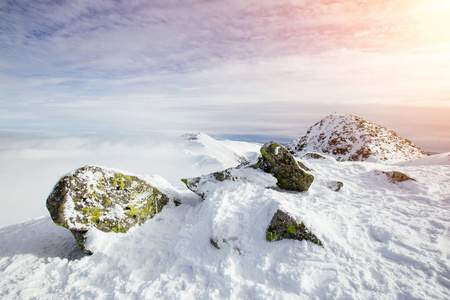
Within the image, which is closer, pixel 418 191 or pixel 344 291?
pixel 344 291

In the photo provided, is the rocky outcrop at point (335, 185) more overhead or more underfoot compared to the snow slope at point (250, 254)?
more overhead

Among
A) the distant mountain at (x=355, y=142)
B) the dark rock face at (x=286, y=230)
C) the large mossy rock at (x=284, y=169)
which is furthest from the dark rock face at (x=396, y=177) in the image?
Answer: the distant mountain at (x=355, y=142)

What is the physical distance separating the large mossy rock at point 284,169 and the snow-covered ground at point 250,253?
0.51 metres

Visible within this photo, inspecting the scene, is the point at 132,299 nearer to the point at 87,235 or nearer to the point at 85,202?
the point at 87,235

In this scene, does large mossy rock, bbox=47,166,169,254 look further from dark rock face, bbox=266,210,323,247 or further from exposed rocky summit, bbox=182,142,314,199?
dark rock face, bbox=266,210,323,247

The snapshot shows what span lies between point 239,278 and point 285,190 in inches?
223

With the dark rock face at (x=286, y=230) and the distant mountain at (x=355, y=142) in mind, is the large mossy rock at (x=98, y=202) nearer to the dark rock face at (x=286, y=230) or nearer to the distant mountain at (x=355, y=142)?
the dark rock face at (x=286, y=230)

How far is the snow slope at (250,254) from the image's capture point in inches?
220

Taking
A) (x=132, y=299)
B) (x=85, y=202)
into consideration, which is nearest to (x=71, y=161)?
(x=85, y=202)

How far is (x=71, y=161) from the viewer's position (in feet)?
208

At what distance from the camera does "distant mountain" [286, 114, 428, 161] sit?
31047 millimetres

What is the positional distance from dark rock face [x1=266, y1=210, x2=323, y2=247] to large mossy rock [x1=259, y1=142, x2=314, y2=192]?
3.50 meters

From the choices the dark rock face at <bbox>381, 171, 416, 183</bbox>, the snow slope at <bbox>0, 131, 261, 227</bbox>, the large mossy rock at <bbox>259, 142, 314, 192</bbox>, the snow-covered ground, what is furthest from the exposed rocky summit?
the snow slope at <bbox>0, 131, 261, 227</bbox>

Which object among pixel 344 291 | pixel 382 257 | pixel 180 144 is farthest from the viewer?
pixel 180 144
